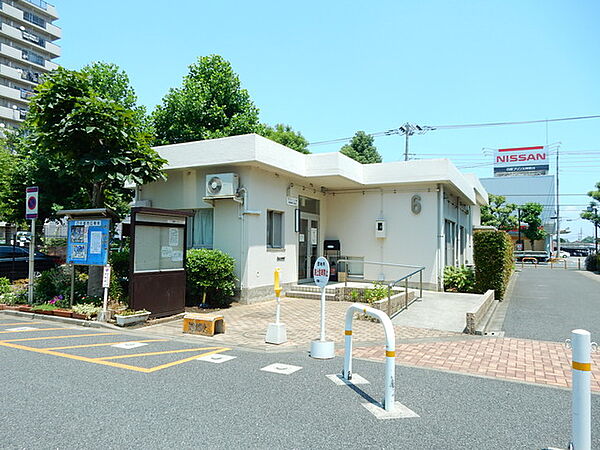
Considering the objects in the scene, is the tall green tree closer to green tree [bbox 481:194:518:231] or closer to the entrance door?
green tree [bbox 481:194:518:231]

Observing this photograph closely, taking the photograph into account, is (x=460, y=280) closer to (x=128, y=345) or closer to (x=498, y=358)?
(x=498, y=358)

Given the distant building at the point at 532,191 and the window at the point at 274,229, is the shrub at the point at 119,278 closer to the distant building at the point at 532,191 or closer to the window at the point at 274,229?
the window at the point at 274,229

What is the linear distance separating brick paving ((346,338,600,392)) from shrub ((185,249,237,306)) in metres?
4.81

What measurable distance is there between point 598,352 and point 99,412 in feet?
25.1

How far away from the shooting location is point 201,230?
42.9 ft

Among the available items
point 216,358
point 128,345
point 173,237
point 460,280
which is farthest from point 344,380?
point 460,280

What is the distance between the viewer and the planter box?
8.70 m

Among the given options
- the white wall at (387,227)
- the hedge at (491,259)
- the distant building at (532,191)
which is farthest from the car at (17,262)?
the distant building at (532,191)

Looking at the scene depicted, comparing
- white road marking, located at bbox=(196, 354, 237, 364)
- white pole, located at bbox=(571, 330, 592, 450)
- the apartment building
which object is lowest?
white road marking, located at bbox=(196, 354, 237, 364)

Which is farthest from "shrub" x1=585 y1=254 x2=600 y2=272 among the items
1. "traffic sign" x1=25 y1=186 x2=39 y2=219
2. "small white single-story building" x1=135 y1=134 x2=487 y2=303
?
"traffic sign" x1=25 y1=186 x2=39 y2=219

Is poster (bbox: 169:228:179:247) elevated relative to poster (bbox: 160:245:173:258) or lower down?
elevated

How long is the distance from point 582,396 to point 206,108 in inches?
853

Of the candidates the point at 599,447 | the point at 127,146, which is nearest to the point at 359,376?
the point at 599,447

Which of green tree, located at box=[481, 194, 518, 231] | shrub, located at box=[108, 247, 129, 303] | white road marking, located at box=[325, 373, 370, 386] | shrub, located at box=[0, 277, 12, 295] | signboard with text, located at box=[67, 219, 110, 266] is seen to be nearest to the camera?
white road marking, located at box=[325, 373, 370, 386]
